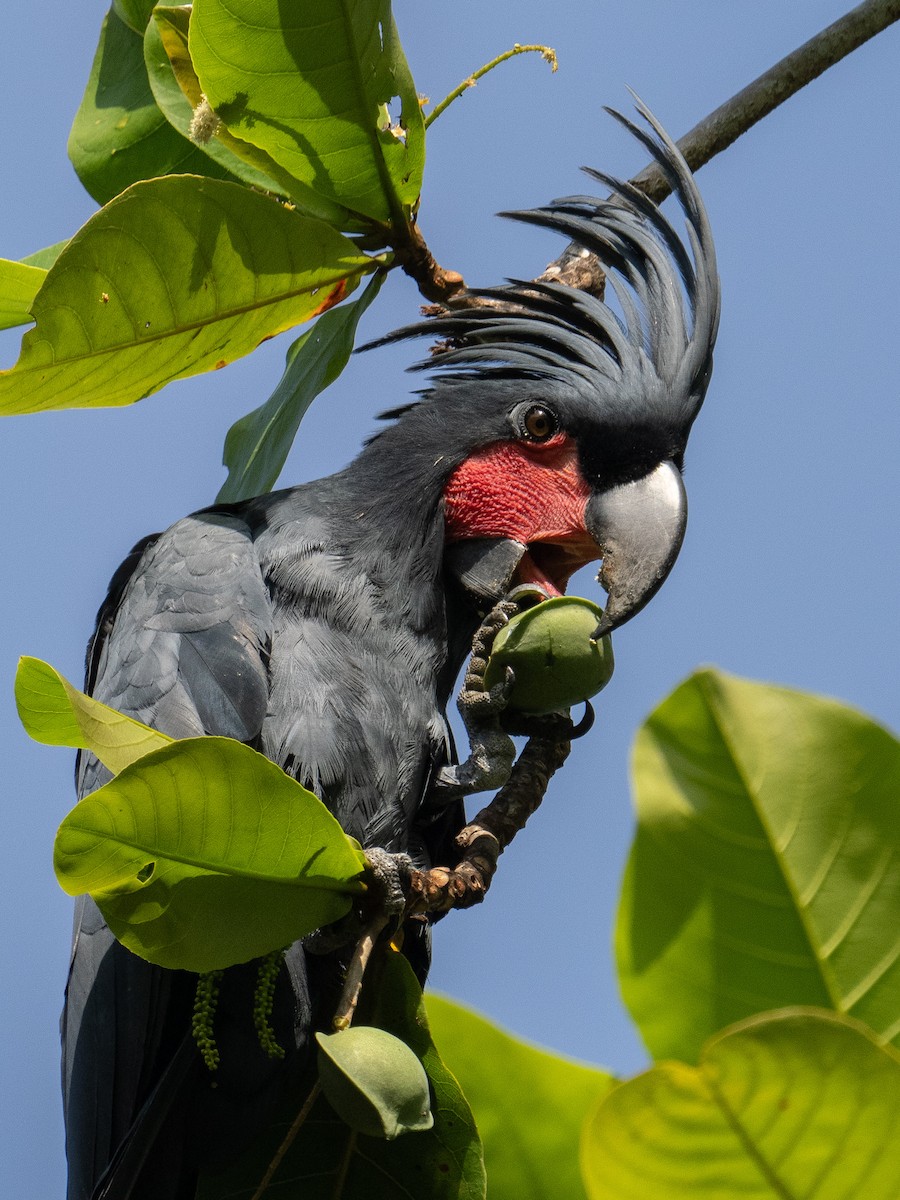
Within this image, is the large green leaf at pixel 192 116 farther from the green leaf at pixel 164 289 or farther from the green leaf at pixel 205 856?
the green leaf at pixel 205 856

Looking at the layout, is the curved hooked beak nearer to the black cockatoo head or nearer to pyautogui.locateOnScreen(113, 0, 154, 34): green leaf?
the black cockatoo head

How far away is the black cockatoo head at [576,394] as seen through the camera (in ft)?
10.3

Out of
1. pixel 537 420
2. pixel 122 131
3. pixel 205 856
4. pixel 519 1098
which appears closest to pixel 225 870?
pixel 205 856

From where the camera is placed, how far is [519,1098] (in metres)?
1.47

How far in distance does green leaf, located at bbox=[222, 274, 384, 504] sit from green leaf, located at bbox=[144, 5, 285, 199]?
319 millimetres

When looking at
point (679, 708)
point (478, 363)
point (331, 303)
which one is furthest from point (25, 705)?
point (478, 363)

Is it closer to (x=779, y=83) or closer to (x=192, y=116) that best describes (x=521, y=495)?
(x=192, y=116)

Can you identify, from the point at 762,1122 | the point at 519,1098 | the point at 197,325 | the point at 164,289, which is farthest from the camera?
the point at 197,325

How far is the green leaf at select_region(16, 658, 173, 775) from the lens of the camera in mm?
1577

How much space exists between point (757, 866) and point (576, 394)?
2.10 metres

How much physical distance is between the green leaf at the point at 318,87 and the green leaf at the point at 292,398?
30 centimetres

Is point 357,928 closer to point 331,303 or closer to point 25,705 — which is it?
point 25,705

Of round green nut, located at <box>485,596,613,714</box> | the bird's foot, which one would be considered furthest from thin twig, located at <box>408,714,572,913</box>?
round green nut, located at <box>485,596,613,714</box>

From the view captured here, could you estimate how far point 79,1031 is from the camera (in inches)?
101
